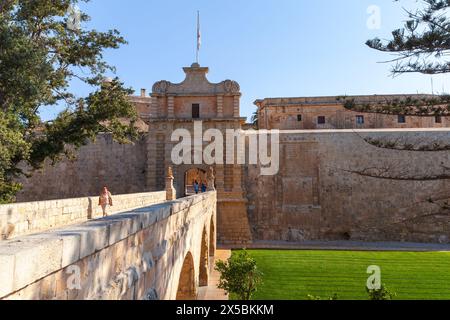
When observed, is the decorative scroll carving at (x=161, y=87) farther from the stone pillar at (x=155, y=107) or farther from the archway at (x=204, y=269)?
the archway at (x=204, y=269)

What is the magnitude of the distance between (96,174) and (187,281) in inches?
669

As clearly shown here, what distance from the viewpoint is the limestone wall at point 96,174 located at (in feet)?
77.9

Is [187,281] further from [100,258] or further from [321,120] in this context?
[321,120]

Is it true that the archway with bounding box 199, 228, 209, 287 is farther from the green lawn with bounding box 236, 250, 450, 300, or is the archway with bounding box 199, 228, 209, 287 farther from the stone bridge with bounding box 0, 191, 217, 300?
the stone bridge with bounding box 0, 191, 217, 300

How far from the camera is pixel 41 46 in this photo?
11.6 metres

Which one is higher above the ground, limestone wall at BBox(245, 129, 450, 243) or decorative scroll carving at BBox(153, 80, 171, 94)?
decorative scroll carving at BBox(153, 80, 171, 94)

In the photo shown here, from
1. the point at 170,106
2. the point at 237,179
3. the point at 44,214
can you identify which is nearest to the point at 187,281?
the point at 44,214

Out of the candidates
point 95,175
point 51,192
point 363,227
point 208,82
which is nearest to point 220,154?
point 208,82

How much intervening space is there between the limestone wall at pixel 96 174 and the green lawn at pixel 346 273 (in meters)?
9.70

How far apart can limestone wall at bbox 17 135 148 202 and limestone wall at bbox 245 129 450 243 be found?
289 inches

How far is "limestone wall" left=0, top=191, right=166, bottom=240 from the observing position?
686 centimetres

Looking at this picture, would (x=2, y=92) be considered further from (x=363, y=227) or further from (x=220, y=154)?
(x=363, y=227)

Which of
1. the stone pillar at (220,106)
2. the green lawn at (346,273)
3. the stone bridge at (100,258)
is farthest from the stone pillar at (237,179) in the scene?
the stone bridge at (100,258)

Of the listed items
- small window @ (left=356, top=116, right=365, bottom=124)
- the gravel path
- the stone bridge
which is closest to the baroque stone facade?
the gravel path
